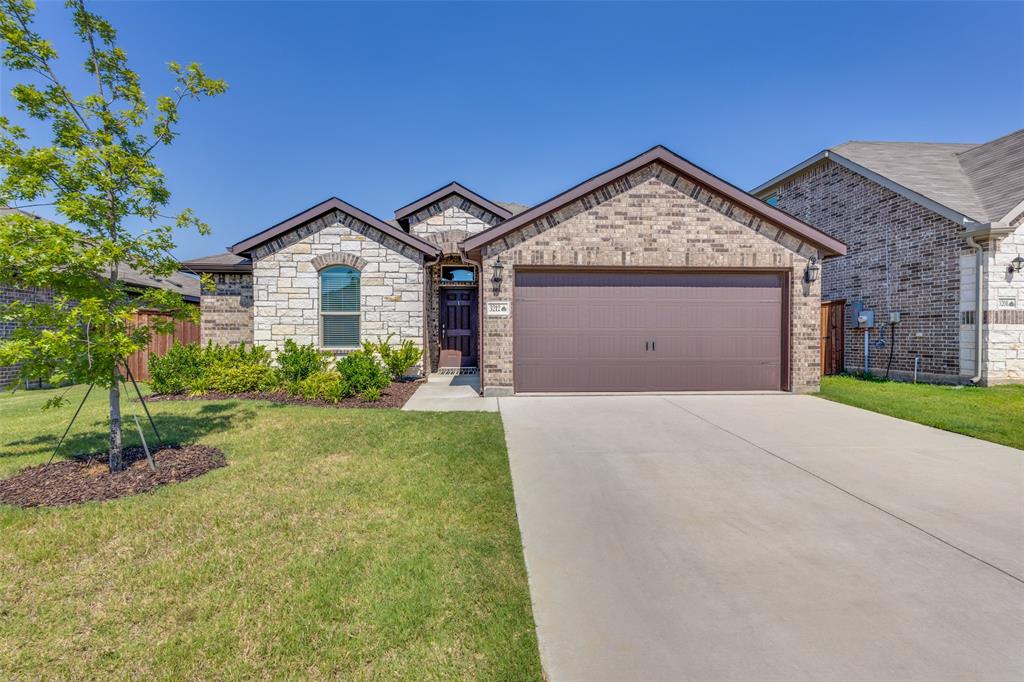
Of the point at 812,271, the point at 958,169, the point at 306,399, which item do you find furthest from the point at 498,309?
the point at 958,169

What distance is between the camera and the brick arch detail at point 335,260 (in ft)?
36.8

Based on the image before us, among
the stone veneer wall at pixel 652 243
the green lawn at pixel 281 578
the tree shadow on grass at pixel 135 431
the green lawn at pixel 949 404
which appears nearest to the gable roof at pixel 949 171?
the green lawn at pixel 949 404

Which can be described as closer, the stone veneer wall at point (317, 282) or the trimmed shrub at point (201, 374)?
the trimmed shrub at point (201, 374)

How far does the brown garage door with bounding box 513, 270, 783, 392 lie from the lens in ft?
31.4

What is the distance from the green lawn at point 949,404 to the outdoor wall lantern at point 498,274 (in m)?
7.10

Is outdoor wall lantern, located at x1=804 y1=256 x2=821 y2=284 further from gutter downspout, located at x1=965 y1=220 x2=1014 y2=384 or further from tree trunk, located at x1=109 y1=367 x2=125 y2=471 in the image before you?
tree trunk, located at x1=109 y1=367 x2=125 y2=471

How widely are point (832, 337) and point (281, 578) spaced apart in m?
15.6

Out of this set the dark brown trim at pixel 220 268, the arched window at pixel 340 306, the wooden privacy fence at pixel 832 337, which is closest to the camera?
the arched window at pixel 340 306

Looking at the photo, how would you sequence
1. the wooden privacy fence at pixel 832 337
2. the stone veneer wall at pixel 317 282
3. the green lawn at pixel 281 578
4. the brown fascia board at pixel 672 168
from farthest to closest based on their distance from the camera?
the wooden privacy fence at pixel 832 337 → the stone veneer wall at pixel 317 282 → the brown fascia board at pixel 672 168 → the green lawn at pixel 281 578

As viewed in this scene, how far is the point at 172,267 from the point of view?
5.22 m

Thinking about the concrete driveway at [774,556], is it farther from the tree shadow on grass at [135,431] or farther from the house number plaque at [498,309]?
the tree shadow on grass at [135,431]

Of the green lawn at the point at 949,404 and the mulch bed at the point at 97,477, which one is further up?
the green lawn at the point at 949,404

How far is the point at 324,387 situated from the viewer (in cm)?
871

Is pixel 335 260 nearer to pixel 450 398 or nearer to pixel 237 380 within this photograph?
pixel 237 380
